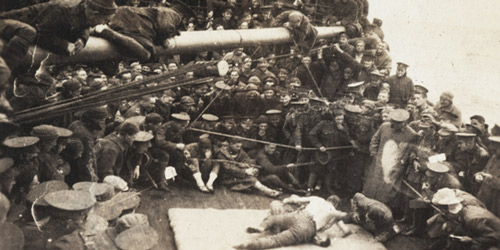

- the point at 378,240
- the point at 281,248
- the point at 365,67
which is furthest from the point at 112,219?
the point at 365,67

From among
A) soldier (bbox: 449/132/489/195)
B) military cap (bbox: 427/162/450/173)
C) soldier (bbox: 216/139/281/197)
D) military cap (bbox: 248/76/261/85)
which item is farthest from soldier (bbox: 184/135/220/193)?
soldier (bbox: 449/132/489/195)

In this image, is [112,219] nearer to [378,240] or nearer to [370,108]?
[378,240]

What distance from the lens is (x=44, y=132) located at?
5234 mm

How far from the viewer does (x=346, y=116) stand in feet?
29.4

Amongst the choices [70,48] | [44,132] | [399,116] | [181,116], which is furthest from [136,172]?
[399,116]

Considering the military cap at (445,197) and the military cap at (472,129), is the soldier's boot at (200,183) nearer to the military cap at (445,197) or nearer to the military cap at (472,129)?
the military cap at (445,197)

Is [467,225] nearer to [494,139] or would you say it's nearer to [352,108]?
[494,139]

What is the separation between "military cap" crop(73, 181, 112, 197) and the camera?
17.2 ft

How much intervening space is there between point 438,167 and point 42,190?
5697 mm

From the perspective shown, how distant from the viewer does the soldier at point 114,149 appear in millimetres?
6566

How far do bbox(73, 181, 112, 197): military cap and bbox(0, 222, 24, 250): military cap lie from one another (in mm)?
1094

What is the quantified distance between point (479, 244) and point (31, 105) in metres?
5.96

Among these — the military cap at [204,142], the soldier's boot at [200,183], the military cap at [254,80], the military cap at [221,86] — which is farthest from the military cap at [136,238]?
the military cap at [254,80]

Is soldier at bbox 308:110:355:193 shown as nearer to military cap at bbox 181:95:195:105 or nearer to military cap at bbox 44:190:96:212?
military cap at bbox 181:95:195:105
